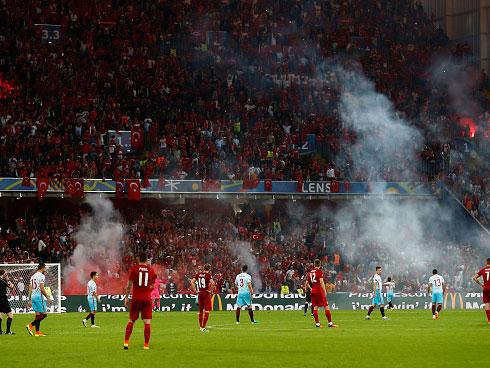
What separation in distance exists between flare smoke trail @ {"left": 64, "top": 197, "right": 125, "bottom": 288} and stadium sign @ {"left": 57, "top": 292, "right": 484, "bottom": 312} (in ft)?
6.62

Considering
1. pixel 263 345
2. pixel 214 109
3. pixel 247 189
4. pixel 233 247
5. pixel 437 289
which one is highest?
pixel 214 109

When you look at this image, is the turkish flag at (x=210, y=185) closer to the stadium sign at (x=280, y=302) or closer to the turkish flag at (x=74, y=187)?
the turkish flag at (x=74, y=187)

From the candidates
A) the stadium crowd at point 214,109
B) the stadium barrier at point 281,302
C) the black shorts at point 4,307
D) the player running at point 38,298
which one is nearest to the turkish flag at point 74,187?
the stadium crowd at point 214,109

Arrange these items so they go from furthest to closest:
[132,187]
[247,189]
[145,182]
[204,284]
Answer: [247,189] → [145,182] → [132,187] → [204,284]

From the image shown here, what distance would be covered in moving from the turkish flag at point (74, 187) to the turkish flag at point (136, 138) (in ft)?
13.9

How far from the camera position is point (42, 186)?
45281 mm

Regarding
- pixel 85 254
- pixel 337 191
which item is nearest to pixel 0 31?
pixel 85 254

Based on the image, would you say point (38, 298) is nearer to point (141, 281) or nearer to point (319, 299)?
point (141, 281)

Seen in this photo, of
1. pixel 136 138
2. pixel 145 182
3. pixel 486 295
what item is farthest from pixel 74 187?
pixel 486 295

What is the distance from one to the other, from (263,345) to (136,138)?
28605mm

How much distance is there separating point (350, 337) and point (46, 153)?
2629 centimetres

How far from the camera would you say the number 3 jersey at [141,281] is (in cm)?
2092

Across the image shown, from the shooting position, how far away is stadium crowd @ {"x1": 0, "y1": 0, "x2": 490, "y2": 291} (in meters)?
47.2

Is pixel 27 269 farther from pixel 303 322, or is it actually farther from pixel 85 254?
pixel 303 322
